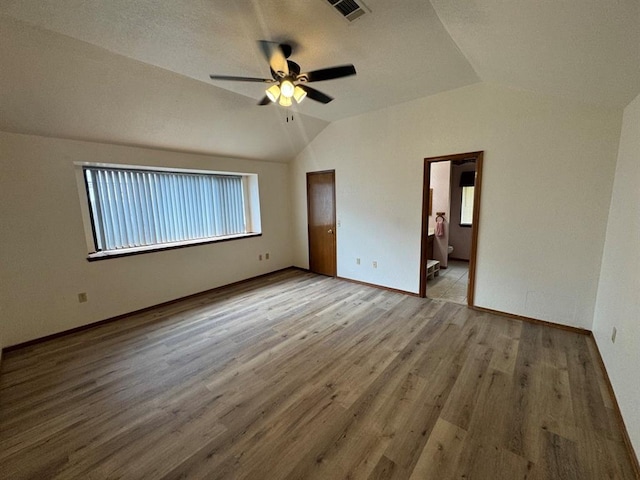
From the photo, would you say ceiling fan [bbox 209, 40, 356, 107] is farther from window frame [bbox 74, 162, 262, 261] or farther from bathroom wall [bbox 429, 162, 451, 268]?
bathroom wall [bbox 429, 162, 451, 268]

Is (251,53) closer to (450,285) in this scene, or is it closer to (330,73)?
(330,73)

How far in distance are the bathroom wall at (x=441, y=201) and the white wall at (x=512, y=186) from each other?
1.92 m

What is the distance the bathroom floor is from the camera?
12.9 feet

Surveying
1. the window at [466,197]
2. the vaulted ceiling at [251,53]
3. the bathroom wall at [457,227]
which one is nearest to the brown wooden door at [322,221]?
the vaulted ceiling at [251,53]

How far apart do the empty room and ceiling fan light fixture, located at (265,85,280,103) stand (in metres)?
0.11

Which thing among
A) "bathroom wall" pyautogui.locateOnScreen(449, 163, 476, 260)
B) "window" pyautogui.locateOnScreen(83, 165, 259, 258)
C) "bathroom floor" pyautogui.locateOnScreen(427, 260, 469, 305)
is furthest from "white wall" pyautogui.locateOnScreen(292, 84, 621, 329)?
"bathroom wall" pyautogui.locateOnScreen(449, 163, 476, 260)

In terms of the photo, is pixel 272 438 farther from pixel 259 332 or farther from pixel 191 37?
pixel 191 37

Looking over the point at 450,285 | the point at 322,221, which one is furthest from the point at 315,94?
the point at 450,285

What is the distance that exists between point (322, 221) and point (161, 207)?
274 cm

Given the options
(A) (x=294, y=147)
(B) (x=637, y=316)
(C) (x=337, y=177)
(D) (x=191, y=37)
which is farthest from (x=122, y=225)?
(B) (x=637, y=316)

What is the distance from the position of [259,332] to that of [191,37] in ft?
9.42

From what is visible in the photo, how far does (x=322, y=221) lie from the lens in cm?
514

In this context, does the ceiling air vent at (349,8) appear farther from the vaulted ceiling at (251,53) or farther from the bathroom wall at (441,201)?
the bathroom wall at (441,201)

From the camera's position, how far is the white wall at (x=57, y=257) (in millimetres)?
2725
